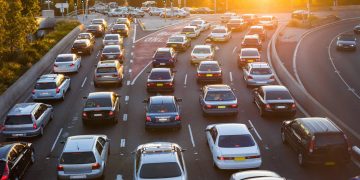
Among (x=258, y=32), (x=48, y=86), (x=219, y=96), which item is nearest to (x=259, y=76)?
(x=219, y=96)

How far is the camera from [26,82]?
34906mm

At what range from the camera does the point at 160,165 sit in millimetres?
16625

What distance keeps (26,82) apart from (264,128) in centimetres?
1754

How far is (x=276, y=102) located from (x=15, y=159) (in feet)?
43.7

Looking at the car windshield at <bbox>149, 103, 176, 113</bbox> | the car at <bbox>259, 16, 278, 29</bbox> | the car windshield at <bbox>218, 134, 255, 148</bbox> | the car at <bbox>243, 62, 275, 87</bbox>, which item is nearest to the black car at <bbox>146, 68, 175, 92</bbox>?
the car at <bbox>243, 62, 275, 87</bbox>

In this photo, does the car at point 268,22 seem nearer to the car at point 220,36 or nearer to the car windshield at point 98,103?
the car at point 220,36

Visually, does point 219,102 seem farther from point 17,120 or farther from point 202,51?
point 202,51

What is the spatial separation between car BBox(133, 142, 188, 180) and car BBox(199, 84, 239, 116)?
8.70 meters

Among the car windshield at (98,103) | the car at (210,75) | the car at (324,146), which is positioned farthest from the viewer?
the car at (210,75)

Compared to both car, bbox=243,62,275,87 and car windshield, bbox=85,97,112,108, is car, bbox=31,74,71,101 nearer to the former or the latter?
car windshield, bbox=85,97,112,108

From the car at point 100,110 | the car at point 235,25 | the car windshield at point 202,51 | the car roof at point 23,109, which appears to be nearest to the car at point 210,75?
the car windshield at point 202,51

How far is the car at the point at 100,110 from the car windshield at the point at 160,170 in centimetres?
920

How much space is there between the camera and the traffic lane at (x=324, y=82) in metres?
28.8

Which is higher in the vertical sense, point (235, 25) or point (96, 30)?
point (235, 25)
